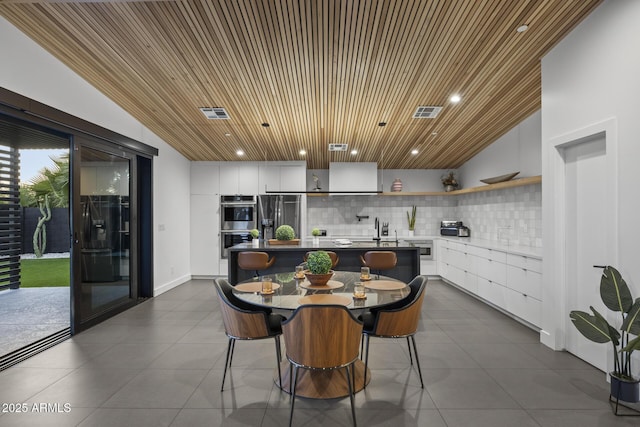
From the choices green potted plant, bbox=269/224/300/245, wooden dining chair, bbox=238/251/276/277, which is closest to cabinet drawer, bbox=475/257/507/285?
green potted plant, bbox=269/224/300/245

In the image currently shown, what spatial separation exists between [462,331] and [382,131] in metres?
3.28

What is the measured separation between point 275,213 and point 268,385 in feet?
14.5

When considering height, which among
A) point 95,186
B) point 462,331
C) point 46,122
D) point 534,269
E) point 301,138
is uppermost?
point 301,138

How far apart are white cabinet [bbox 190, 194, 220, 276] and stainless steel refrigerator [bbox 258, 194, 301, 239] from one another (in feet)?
3.14

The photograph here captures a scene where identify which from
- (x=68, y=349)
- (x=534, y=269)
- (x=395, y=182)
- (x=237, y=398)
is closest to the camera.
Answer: (x=237, y=398)

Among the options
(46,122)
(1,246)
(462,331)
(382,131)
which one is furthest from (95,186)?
(462,331)

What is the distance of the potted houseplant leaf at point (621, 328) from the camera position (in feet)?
7.17

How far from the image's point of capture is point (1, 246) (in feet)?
17.1

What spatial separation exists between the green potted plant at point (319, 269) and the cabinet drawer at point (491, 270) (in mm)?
2961

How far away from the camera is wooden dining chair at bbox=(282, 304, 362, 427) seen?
196cm

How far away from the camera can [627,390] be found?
2211 millimetres

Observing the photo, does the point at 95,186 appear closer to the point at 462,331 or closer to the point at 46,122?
the point at 46,122

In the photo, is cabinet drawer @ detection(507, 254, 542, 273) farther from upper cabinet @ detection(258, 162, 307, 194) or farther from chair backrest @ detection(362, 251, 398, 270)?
upper cabinet @ detection(258, 162, 307, 194)

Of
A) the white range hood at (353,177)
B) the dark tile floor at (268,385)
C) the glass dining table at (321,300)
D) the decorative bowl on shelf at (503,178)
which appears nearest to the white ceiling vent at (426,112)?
the decorative bowl on shelf at (503,178)
